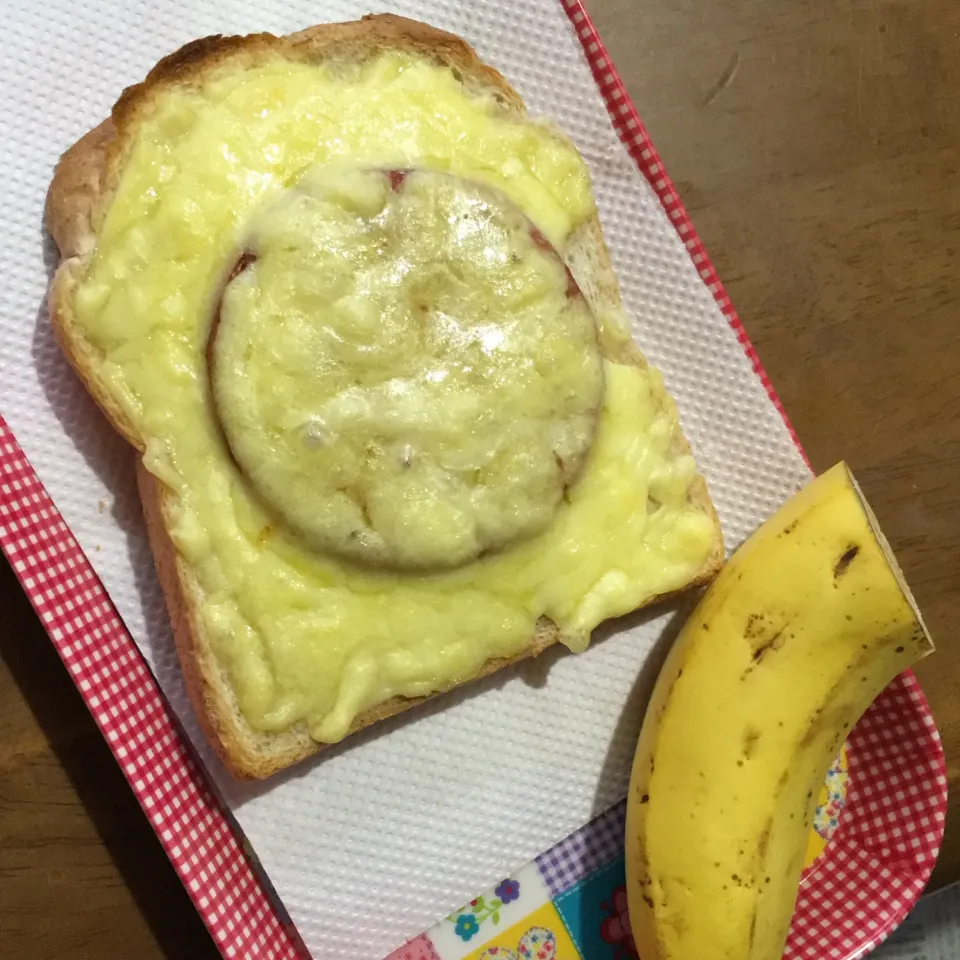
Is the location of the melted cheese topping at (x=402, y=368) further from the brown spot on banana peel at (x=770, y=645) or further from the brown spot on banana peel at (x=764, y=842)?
the brown spot on banana peel at (x=764, y=842)

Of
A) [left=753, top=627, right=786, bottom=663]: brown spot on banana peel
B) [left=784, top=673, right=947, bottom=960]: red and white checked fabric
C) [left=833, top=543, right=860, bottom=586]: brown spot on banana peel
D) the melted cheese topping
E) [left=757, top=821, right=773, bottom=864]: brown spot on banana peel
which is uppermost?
the melted cheese topping

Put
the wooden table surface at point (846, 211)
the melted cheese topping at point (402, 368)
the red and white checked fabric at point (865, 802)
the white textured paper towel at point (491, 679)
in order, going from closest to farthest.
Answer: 1. the melted cheese topping at point (402, 368)
2. the white textured paper towel at point (491, 679)
3. the red and white checked fabric at point (865, 802)
4. the wooden table surface at point (846, 211)

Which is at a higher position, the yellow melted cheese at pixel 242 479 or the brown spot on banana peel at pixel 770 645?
the yellow melted cheese at pixel 242 479

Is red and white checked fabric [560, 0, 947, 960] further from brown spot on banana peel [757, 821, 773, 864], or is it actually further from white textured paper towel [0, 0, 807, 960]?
brown spot on banana peel [757, 821, 773, 864]

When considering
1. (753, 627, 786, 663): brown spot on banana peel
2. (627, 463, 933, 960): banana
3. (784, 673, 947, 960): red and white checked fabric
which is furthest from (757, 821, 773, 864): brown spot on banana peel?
(784, 673, 947, 960): red and white checked fabric

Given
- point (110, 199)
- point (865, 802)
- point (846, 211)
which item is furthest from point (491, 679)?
point (846, 211)

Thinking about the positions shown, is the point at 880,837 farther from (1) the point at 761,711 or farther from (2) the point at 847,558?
(2) the point at 847,558

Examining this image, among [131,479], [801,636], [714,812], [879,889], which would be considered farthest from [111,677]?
[879,889]

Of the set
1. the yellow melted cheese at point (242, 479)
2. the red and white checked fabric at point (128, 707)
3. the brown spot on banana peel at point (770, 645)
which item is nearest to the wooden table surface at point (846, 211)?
the yellow melted cheese at point (242, 479)
